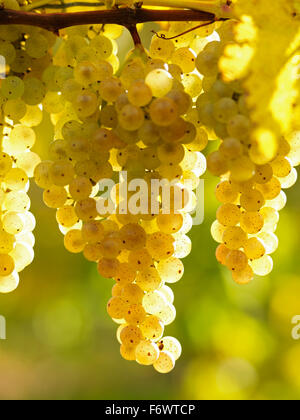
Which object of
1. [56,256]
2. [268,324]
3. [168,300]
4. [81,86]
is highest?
[56,256]

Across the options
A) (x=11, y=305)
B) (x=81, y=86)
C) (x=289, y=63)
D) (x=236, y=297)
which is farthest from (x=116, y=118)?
(x=11, y=305)

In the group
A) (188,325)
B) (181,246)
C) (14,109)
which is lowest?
(181,246)

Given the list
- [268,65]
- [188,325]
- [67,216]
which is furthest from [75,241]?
[188,325]

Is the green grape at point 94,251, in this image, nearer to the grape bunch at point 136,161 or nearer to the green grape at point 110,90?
the grape bunch at point 136,161

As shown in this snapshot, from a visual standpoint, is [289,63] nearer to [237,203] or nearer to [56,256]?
[237,203]

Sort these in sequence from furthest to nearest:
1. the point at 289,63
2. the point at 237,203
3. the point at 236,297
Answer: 1. the point at 236,297
2. the point at 237,203
3. the point at 289,63

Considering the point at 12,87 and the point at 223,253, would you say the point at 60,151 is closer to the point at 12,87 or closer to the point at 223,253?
the point at 12,87

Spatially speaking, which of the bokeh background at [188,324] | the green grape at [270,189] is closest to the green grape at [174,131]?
the green grape at [270,189]
